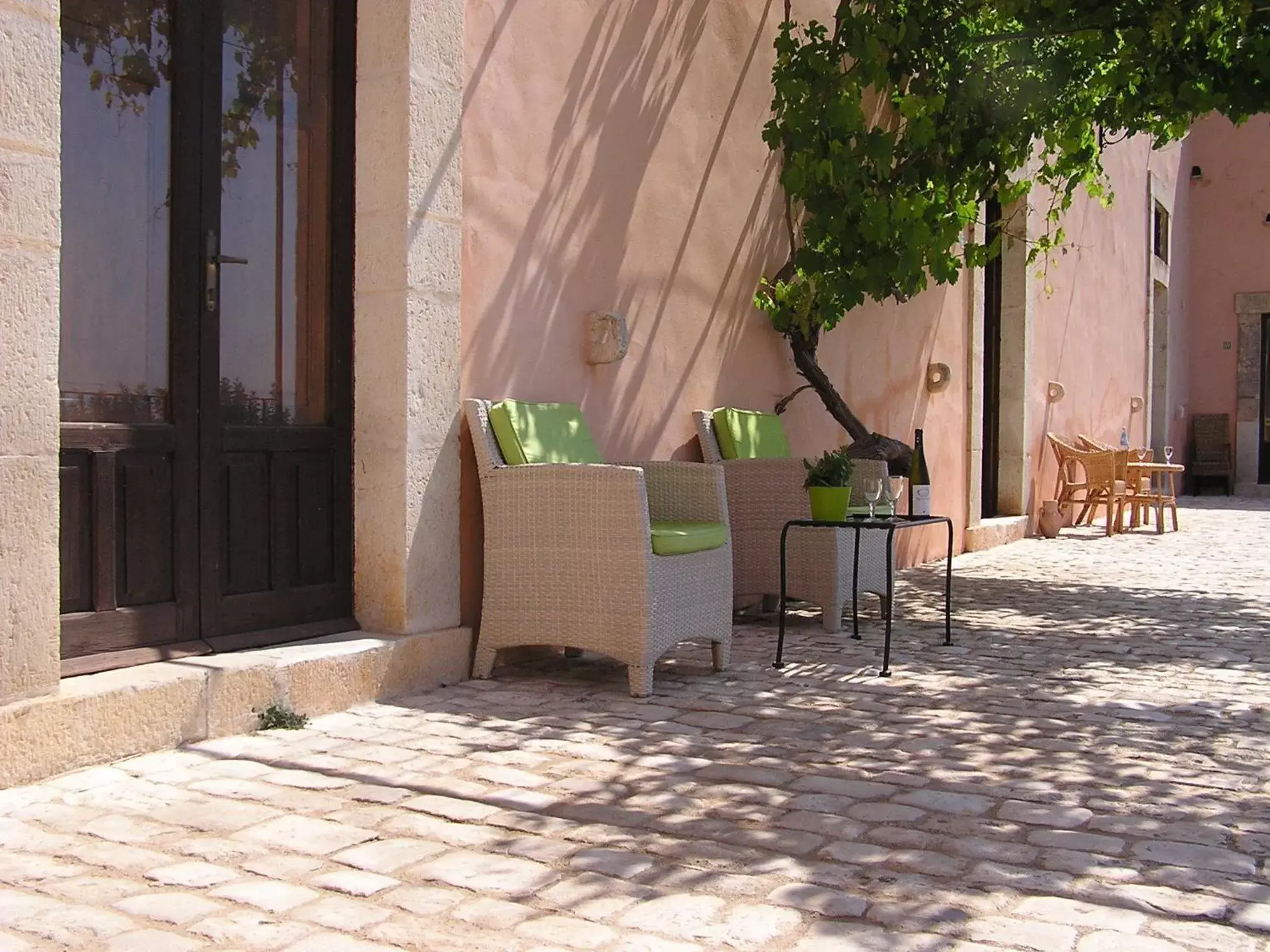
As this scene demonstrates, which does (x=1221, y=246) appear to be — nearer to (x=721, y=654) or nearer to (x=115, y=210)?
(x=721, y=654)

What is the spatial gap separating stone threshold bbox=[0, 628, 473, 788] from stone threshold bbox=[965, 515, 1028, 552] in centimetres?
555

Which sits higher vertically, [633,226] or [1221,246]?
[1221,246]

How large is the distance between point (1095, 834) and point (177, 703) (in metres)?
2.15

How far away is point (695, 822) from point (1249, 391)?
16239mm

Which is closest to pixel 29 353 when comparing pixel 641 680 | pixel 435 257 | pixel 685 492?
pixel 435 257

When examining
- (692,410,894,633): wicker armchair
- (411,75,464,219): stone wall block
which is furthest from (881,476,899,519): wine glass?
(411,75,464,219): stone wall block

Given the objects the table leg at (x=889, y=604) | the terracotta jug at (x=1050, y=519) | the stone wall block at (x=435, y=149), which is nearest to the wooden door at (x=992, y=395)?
the terracotta jug at (x=1050, y=519)

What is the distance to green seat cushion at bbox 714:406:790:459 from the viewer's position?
5.61 m

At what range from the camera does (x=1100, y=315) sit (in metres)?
12.5

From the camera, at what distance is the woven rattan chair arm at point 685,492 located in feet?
14.4

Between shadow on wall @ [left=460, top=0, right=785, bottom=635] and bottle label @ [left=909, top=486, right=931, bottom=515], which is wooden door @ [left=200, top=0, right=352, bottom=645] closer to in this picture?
shadow on wall @ [left=460, top=0, right=785, bottom=635]

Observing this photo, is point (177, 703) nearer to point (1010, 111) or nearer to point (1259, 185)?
point (1010, 111)

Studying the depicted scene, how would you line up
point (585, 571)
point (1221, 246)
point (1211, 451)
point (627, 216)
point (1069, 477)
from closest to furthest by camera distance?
point (585, 571), point (627, 216), point (1069, 477), point (1211, 451), point (1221, 246)

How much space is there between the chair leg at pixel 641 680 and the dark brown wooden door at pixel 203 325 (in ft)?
3.07
